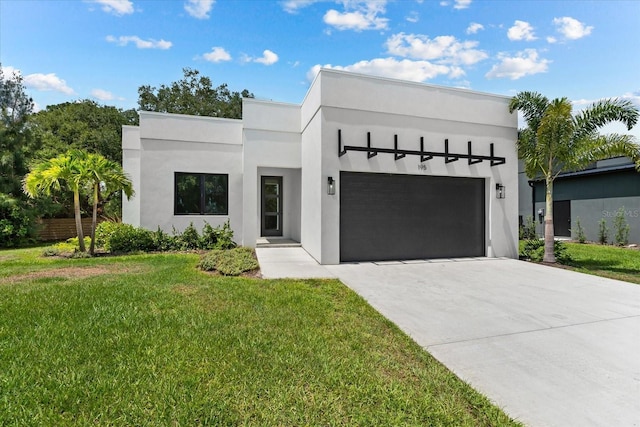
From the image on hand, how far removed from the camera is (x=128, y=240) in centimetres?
959

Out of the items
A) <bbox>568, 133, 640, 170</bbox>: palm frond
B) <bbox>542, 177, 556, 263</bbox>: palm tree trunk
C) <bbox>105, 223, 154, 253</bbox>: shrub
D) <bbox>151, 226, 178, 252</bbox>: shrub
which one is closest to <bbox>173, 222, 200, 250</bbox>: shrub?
<bbox>151, 226, 178, 252</bbox>: shrub

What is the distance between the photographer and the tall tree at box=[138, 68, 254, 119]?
27234 millimetres

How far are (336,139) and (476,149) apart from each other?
170 inches

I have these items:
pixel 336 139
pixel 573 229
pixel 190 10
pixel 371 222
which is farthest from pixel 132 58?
pixel 573 229

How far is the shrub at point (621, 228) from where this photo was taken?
13195 millimetres

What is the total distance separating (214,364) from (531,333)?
3682 millimetres

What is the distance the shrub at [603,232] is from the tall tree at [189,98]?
2596 centimetres

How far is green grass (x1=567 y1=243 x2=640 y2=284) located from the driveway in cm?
120

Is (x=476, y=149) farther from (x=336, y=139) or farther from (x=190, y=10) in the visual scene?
(x=190, y=10)

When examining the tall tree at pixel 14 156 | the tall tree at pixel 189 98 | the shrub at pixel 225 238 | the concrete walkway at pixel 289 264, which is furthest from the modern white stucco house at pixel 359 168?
the tall tree at pixel 189 98

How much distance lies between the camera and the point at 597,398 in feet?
8.27

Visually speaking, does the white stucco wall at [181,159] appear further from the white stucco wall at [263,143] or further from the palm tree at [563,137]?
the palm tree at [563,137]

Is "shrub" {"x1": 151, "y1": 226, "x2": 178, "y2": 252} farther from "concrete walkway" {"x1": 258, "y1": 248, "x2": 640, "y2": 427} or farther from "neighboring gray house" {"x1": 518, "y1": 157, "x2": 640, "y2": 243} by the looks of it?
"neighboring gray house" {"x1": 518, "y1": 157, "x2": 640, "y2": 243}

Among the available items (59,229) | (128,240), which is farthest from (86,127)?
(128,240)
